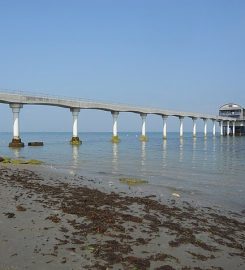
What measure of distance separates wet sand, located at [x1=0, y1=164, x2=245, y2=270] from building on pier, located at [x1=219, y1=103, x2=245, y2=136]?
12386 centimetres

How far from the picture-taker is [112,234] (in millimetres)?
7824

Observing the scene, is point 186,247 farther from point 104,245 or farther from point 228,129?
point 228,129

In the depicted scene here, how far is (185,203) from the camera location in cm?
1264

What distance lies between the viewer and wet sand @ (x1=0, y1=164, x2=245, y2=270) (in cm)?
632

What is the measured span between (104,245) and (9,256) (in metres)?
1.85

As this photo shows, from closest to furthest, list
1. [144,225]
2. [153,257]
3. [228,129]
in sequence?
[153,257] < [144,225] < [228,129]

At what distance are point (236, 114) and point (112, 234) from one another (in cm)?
13227

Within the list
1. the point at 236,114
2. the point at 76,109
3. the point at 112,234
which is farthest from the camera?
the point at 236,114

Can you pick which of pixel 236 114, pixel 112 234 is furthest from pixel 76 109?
pixel 236 114

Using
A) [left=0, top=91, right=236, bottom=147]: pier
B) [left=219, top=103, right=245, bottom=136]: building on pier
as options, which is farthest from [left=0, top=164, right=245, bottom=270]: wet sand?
[left=219, top=103, right=245, bottom=136]: building on pier

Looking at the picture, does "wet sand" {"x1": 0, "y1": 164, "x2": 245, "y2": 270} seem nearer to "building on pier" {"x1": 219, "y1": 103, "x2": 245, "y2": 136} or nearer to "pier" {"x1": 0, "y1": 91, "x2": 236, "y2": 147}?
"pier" {"x1": 0, "y1": 91, "x2": 236, "y2": 147}

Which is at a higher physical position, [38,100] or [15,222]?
[38,100]

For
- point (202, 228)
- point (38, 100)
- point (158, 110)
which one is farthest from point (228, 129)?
point (202, 228)

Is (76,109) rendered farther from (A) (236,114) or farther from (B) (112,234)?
(A) (236,114)
